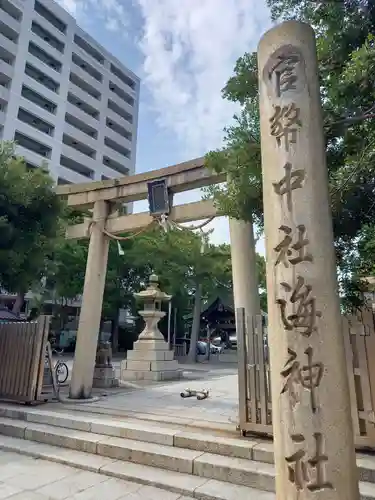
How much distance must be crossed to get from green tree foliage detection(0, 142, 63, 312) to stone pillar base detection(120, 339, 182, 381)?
516 cm

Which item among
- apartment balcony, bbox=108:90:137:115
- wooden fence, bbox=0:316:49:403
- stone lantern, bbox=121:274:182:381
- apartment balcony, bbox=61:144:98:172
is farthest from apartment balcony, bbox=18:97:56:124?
wooden fence, bbox=0:316:49:403

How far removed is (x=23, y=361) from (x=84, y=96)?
127 ft

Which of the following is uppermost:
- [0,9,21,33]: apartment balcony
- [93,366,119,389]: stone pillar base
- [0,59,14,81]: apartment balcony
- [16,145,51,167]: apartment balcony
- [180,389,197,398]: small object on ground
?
[0,9,21,33]: apartment balcony

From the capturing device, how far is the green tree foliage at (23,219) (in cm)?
682

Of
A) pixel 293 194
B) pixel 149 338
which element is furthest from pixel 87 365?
pixel 293 194

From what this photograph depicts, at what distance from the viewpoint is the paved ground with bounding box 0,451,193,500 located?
3.62 meters

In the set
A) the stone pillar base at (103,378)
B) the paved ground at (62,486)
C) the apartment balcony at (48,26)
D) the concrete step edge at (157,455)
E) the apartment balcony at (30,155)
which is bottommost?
the paved ground at (62,486)

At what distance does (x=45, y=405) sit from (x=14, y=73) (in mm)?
34314

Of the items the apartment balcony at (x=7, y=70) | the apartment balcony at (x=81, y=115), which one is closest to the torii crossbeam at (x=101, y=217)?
the apartment balcony at (x=7, y=70)

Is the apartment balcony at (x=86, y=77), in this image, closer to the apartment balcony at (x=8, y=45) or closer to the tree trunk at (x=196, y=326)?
the apartment balcony at (x=8, y=45)

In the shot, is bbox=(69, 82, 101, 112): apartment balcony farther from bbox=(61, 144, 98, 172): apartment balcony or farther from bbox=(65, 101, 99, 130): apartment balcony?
bbox=(61, 144, 98, 172): apartment balcony

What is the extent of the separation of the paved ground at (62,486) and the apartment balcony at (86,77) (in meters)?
41.4

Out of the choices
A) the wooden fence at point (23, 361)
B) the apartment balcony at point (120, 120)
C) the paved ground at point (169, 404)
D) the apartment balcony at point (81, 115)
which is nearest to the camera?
the paved ground at point (169, 404)

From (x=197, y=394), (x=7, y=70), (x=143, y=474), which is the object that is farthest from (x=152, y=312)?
(x=7, y=70)
